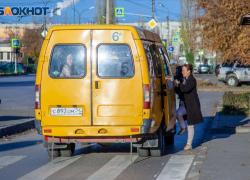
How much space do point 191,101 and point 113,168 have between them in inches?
102

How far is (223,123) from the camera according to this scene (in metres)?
→ 14.2

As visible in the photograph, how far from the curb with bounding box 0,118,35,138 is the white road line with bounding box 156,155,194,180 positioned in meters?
4.98

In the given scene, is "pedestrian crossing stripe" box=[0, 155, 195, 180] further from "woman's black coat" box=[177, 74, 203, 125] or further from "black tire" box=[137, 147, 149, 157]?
"woman's black coat" box=[177, 74, 203, 125]

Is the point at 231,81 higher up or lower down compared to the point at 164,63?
lower down

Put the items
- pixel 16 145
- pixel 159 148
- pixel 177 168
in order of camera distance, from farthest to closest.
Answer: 1. pixel 16 145
2. pixel 159 148
3. pixel 177 168

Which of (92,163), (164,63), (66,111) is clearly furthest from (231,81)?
(66,111)

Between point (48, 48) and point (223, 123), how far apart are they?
6670mm

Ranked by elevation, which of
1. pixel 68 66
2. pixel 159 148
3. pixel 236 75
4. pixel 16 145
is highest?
pixel 68 66

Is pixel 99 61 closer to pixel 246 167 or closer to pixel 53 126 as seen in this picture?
pixel 53 126

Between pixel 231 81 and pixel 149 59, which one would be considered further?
pixel 231 81

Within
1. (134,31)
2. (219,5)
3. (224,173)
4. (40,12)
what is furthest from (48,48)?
(40,12)

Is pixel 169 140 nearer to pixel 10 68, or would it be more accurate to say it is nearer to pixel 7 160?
pixel 7 160

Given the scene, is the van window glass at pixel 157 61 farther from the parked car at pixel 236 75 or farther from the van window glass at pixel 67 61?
the parked car at pixel 236 75

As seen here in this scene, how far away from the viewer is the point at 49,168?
8.77 m
